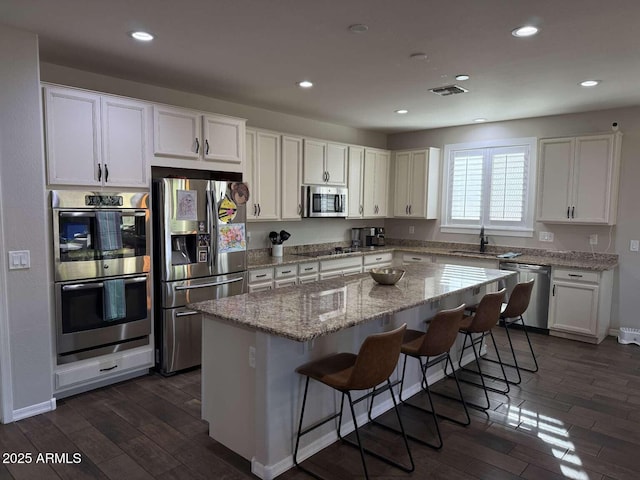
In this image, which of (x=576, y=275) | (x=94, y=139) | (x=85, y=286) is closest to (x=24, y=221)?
(x=85, y=286)

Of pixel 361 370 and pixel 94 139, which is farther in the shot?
pixel 94 139

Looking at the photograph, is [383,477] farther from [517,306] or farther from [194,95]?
[194,95]

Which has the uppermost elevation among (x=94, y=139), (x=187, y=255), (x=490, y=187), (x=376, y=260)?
(x=94, y=139)

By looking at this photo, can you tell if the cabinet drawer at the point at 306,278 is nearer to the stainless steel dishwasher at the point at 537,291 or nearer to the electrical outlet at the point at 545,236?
the stainless steel dishwasher at the point at 537,291

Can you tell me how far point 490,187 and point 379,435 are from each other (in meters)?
4.29

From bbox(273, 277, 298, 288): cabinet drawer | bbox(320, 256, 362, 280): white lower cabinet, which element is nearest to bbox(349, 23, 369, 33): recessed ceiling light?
bbox(273, 277, 298, 288): cabinet drawer

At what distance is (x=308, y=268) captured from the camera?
16.7 feet

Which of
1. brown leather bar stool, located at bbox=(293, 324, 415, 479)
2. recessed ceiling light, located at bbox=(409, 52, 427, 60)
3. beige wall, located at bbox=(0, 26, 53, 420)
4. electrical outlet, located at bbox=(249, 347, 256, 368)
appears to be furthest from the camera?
recessed ceiling light, located at bbox=(409, 52, 427, 60)

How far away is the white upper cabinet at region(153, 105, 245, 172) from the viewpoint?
3764 mm

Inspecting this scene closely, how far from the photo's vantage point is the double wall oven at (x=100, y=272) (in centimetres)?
322

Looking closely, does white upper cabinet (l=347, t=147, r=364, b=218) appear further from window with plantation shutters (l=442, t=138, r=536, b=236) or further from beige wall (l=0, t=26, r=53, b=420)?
beige wall (l=0, t=26, r=53, b=420)

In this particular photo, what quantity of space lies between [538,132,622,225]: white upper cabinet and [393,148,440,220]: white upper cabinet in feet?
4.87

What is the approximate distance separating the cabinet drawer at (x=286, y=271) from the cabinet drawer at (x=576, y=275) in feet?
9.85

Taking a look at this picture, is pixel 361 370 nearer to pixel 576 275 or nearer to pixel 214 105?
pixel 214 105
